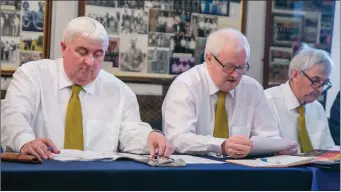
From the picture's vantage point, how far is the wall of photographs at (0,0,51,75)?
418 centimetres

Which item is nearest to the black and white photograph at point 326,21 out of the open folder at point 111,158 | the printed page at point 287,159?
the printed page at point 287,159

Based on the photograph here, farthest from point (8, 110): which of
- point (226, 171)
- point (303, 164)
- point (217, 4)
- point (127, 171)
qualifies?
point (217, 4)

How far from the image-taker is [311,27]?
17.3 feet

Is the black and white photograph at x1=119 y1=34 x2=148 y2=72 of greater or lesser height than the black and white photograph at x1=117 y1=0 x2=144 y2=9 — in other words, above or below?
below

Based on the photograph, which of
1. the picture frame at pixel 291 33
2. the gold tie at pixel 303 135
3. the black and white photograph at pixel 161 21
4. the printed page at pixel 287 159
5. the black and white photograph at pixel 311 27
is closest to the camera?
the printed page at pixel 287 159

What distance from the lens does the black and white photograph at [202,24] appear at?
189 inches

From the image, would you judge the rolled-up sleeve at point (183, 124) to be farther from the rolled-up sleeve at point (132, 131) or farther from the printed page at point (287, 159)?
the printed page at point (287, 159)

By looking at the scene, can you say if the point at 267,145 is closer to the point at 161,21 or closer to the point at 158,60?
the point at 158,60

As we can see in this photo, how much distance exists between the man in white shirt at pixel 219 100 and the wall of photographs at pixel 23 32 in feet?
4.42

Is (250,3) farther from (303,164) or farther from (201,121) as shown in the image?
(303,164)

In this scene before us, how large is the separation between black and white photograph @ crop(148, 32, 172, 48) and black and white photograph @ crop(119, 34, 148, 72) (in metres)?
0.04

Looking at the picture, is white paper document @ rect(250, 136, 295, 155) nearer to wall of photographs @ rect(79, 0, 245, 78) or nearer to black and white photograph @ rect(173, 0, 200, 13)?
wall of photographs @ rect(79, 0, 245, 78)

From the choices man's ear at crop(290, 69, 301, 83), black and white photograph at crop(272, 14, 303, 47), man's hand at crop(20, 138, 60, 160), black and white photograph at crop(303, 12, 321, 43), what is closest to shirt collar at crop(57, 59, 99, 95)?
man's hand at crop(20, 138, 60, 160)

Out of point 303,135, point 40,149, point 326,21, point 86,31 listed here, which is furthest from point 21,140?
point 326,21
